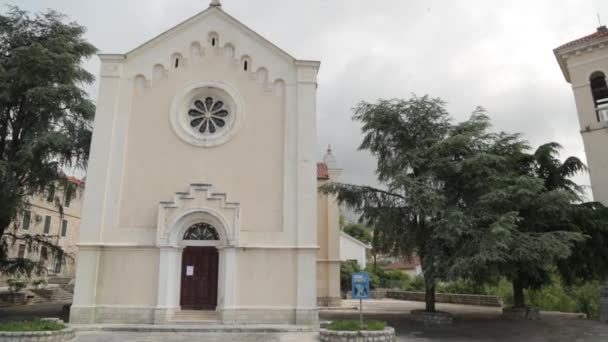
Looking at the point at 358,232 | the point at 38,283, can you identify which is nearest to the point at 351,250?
the point at 358,232

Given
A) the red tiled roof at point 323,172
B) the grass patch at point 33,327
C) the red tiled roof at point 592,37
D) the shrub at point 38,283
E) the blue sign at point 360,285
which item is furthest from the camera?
the shrub at point 38,283

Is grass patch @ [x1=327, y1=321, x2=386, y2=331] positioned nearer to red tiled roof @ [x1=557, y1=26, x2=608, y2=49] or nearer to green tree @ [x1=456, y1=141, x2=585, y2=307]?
green tree @ [x1=456, y1=141, x2=585, y2=307]

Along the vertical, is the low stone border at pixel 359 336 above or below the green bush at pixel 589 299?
below

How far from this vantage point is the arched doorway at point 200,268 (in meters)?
15.2

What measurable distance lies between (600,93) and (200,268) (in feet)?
60.3

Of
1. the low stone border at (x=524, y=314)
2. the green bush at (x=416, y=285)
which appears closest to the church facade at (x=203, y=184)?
the low stone border at (x=524, y=314)

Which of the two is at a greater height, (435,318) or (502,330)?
(435,318)

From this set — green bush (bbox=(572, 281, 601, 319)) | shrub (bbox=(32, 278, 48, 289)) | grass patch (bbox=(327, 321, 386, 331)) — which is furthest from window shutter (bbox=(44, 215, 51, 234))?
green bush (bbox=(572, 281, 601, 319))

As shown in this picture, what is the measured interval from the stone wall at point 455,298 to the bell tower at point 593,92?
9461mm

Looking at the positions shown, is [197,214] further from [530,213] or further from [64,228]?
[64,228]

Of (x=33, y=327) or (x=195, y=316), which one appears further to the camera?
(x=195, y=316)

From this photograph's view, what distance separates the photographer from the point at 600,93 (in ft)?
63.2

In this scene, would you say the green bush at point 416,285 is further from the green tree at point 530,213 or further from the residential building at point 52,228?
the residential building at point 52,228

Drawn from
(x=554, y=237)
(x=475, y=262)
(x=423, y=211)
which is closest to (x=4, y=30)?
(x=423, y=211)
